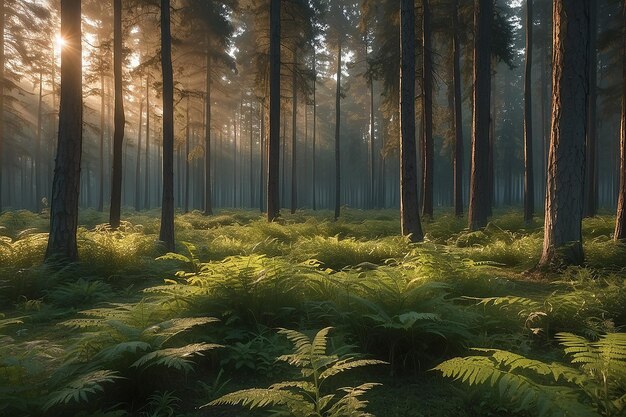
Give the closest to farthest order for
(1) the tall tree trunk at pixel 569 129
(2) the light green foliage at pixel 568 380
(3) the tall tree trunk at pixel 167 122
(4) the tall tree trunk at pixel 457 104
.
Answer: (2) the light green foliage at pixel 568 380 < (1) the tall tree trunk at pixel 569 129 < (3) the tall tree trunk at pixel 167 122 < (4) the tall tree trunk at pixel 457 104

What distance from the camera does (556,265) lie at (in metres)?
7.18

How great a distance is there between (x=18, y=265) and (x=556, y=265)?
33.2 feet

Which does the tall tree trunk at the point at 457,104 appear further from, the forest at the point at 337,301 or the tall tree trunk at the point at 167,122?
the tall tree trunk at the point at 167,122

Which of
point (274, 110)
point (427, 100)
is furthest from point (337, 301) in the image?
point (427, 100)

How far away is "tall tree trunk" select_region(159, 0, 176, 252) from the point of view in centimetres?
1088

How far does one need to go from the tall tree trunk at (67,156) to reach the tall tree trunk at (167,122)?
276 cm

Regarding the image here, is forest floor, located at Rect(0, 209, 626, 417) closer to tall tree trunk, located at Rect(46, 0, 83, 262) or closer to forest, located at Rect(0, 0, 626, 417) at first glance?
forest, located at Rect(0, 0, 626, 417)

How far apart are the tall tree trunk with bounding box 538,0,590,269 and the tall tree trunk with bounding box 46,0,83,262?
916 centimetres

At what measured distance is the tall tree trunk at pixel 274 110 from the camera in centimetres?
1515

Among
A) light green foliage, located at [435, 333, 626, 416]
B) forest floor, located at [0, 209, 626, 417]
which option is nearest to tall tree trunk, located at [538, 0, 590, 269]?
forest floor, located at [0, 209, 626, 417]

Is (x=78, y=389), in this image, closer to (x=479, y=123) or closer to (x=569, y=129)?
(x=569, y=129)

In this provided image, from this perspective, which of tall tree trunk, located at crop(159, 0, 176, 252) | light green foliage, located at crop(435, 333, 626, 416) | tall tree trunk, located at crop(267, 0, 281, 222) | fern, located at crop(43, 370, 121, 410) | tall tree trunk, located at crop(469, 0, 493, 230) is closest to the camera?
light green foliage, located at crop(435, 333, 626, 416)

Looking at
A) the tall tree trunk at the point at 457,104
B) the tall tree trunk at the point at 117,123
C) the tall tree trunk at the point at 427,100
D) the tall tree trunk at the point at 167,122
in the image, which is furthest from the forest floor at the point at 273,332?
the tall tree trunk at the point at 457,104

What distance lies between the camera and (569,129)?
6980 mm
